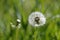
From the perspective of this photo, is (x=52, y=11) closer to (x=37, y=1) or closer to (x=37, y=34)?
(x=37, y=1)

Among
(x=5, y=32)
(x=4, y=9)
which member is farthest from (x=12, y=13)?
(x=5, y=32)

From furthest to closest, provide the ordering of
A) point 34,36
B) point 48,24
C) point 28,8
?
point 28,8 < point 48,24 < point 34,36

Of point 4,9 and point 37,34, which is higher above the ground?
point 4,9
